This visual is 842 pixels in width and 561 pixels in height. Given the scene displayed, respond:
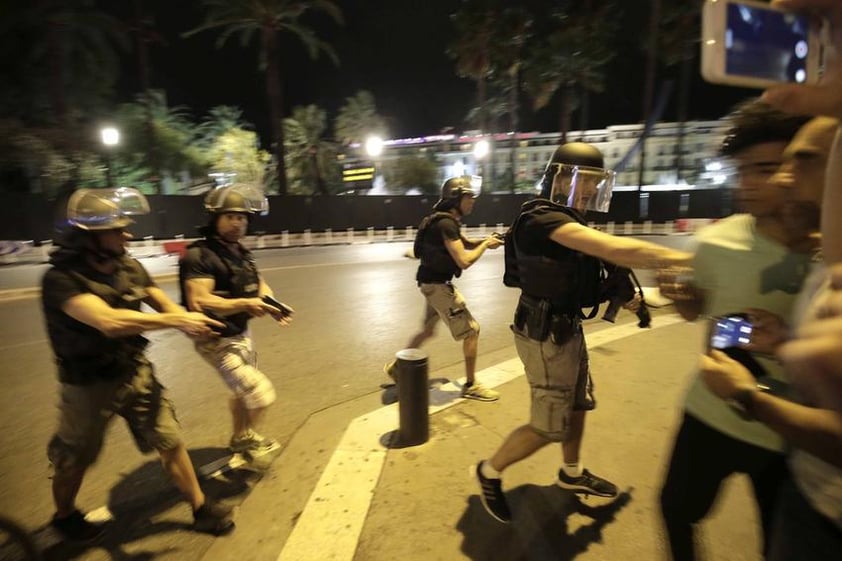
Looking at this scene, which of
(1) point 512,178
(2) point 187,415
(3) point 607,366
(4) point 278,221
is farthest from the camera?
(1) point 512,178

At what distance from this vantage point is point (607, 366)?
16.6ft

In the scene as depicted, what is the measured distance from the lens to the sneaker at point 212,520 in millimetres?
2719

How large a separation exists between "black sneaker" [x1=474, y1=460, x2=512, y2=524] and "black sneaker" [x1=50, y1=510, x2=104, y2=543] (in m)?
2.09

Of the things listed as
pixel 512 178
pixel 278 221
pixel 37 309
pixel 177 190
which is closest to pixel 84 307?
pixel 37 309

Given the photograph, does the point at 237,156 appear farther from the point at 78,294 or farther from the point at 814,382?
the point at 814,382

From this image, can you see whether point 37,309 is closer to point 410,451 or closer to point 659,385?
point 410,451

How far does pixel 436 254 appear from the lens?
4.36 metres

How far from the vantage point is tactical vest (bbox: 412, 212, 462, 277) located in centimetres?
431

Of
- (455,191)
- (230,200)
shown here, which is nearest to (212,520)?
(230,200)

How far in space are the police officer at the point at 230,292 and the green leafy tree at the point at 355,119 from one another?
46.2m

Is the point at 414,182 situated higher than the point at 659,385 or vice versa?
the point at 414,182

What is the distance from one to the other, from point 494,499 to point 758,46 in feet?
7.67

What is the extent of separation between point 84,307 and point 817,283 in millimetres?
2694

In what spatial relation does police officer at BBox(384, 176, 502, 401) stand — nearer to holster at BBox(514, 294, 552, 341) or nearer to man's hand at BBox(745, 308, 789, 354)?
holster at BBox(514, 294, 552, 341)
